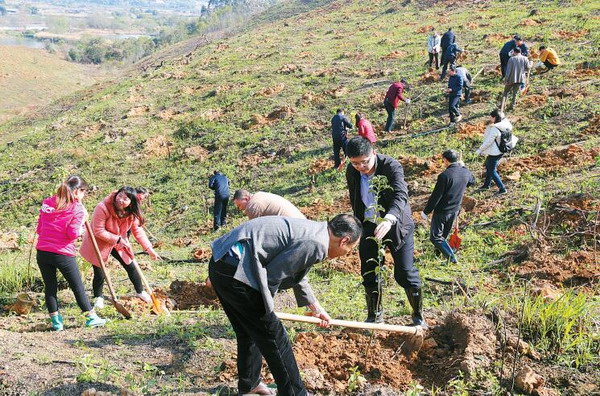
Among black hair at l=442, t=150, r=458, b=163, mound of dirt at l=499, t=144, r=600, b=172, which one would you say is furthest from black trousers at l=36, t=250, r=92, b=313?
mound of dirt at l=499, t=144, r=600, b=172

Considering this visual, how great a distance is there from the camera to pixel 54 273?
4871 mm

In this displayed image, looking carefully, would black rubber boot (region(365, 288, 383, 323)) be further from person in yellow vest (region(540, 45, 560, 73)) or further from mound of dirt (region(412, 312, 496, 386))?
person in yellow vest (region(540, 45, 560, 73))

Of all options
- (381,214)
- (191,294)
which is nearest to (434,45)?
(191,294)

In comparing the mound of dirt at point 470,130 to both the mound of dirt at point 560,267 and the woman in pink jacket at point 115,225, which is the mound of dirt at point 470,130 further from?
the woman in pink jacket at point 115,225

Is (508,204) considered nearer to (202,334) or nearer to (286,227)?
(202,334)

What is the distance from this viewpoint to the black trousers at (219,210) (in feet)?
34.4

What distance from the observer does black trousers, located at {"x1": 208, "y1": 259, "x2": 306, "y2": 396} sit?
294 cm

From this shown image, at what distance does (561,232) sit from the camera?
6.59 m

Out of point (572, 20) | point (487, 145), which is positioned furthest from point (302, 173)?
point (572, 20)

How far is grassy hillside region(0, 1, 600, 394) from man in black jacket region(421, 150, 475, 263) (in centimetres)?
44

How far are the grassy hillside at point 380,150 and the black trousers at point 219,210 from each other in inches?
13.5

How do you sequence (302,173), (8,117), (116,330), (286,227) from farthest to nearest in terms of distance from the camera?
1. (8,117)
2. (302,173)
3. (116,330)
4. (286,227)

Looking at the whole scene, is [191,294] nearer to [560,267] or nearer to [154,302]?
[154,302]

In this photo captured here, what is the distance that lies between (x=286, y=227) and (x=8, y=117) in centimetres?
→ 4169
